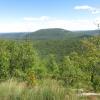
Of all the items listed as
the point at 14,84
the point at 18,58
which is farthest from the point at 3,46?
the point at 14,84

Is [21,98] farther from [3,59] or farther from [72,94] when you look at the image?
[3,59]

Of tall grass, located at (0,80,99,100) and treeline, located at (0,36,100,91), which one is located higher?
tall grass, located at (0,80,99,100)

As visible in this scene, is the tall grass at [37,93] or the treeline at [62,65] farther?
the treeline at [62,65]

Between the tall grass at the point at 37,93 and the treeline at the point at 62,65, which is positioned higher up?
the tall grass at the point at 37,93

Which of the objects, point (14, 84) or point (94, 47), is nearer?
point (14, 84)

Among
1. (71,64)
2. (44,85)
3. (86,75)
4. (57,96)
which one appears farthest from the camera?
(71,64)

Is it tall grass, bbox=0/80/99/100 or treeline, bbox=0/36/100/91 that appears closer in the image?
tall grass, bbox=0/80/99/100

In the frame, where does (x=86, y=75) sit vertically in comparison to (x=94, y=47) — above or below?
below

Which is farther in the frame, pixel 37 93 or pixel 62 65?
pixel 62 65

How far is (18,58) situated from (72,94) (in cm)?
1766

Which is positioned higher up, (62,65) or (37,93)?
(37,93)

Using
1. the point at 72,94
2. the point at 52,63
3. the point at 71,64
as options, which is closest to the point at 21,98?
the point at 72,94

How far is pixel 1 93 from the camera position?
5766 millimetres

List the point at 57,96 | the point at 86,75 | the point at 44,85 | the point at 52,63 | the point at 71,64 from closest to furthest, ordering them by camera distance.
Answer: the point at 57,96
the point at 44,85
the point at 86,75
the point at 71,64
the point at 52,63
